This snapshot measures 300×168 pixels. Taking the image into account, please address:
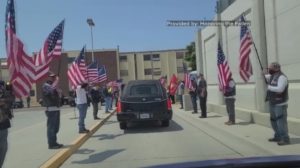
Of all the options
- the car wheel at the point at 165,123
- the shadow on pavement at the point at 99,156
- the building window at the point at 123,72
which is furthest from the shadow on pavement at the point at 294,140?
the building window at the point at 123,72

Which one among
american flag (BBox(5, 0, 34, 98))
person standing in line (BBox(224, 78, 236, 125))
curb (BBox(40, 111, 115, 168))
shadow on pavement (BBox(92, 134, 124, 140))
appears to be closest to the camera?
american flag (BBox(5, 0, 34, 98))

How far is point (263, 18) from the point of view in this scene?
59.0 ft

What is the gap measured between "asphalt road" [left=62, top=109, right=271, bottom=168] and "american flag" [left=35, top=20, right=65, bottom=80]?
6.78 feet

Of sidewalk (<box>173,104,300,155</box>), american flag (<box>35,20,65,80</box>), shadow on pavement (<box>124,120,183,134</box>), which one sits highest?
american flag (<box>35,20,65,80</box>)

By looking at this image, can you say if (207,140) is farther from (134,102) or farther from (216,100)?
(216,100)

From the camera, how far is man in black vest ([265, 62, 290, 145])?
40.3 feet

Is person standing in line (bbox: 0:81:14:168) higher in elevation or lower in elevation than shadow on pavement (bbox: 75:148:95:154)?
higher

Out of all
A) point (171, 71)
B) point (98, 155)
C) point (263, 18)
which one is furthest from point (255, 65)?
point (171, 71)

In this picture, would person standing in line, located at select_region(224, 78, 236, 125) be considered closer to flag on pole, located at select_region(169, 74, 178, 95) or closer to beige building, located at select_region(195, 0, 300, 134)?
beige building, located at select_region(195, 0, 300, 134)

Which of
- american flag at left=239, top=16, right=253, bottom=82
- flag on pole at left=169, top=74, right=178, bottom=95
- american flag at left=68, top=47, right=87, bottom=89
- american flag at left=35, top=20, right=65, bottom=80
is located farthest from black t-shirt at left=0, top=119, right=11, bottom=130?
flag on pole at left=169, top=74, right=178, bottom=95

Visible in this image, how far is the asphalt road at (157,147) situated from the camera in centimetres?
1200

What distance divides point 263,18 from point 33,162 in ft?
30.0

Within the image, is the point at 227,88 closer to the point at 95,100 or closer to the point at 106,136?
the point at 106,136

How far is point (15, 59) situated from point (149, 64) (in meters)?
86.2
